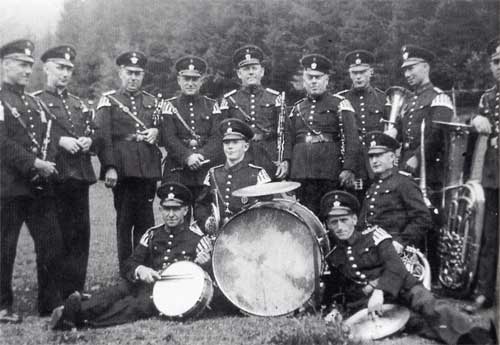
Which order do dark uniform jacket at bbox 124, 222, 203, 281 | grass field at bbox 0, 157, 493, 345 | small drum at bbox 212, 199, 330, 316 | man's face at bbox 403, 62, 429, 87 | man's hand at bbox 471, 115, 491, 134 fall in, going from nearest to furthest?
grass field at bbox 0, 157, 493, 345 < man's hand at bbox 471, 115, 491, 134 < small drum at bbox 212, 199, 330, 316 < dark uniform jacket at bbox 124, 222, 203, 281 < man's face at bbox 403, 62, 429, 87

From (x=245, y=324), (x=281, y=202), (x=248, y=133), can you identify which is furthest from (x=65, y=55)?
(x=245, y=324)

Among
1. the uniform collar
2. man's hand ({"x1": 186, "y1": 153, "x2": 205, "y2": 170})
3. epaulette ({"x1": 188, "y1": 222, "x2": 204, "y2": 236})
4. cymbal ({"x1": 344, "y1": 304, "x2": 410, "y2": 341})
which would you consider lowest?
cymbal ({"x1": 344, "y1": 304, "x2": 410, "y2": 341})

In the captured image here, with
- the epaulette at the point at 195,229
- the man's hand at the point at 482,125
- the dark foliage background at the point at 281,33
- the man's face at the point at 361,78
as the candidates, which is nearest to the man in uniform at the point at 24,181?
the epaulette at the point at 195,229

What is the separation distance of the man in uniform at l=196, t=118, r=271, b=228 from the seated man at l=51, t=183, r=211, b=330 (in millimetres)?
201

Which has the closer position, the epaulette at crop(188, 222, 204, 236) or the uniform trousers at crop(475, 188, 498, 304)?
the uniform trousers at crop(475, 188, 498, 304)

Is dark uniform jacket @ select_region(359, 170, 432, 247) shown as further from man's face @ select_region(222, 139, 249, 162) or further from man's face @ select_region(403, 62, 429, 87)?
man's face @ select_region(222, 139, 249, 162)

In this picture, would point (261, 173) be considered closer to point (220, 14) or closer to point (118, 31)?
point (220, 14)

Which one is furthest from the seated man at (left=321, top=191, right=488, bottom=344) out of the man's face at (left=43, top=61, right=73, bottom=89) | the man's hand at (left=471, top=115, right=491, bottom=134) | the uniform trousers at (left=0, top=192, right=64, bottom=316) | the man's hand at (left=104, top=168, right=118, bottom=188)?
the man's face at (left=43, top=61, right=73, bottom=89)

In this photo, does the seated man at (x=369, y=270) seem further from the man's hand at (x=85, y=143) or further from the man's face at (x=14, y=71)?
the man's face at (x=14, y=71)

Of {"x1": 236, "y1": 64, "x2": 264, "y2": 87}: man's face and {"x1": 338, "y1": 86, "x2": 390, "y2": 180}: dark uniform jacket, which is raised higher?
{"x1": 236, "y1": 64, "x2": 264, "y2": 87}: man's face

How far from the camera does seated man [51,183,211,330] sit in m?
5.13

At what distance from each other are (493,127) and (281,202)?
1.81 m

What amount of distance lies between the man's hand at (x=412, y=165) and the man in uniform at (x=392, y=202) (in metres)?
0.14

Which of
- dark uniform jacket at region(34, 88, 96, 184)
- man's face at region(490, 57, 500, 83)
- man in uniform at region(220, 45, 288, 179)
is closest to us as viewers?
man's face at region(490, 57, 500, 83)
